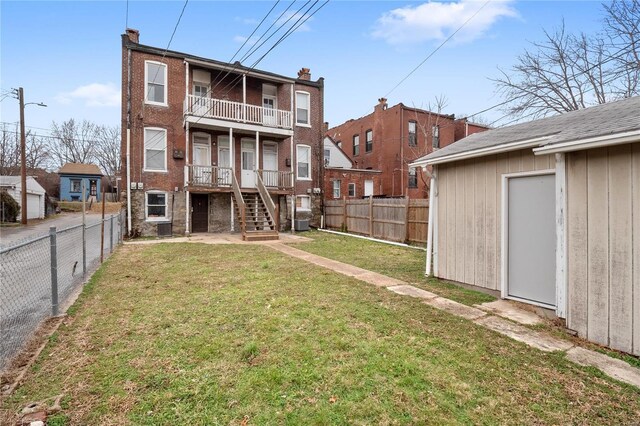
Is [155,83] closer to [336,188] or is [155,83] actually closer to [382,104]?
[336,188]

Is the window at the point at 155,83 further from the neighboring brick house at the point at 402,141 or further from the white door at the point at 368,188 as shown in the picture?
the neighboring brick house at the point at 402,141

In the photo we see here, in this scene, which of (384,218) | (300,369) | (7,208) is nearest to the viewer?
(300,369)

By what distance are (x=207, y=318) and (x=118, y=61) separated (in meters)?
15.3

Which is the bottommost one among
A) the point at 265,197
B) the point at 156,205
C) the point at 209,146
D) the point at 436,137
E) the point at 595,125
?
the point at 156,205

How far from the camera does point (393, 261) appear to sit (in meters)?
8.77

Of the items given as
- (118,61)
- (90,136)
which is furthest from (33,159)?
(118,61)

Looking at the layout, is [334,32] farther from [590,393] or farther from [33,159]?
[33,159]

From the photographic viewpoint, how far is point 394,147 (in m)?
24.2

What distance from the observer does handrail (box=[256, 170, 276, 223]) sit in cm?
1412

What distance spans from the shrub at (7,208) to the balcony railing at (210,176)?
16.0 meters

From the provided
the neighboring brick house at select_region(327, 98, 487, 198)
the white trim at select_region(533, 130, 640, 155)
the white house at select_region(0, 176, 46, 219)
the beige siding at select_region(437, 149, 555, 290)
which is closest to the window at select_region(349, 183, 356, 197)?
the neighboring brick house at select_region(327, 98, 487, 198)

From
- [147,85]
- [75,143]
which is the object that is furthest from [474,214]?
[75,143]

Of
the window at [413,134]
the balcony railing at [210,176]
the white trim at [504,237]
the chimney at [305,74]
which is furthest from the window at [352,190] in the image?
the white trim at [504,237]

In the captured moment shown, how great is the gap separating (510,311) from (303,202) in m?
14.3
